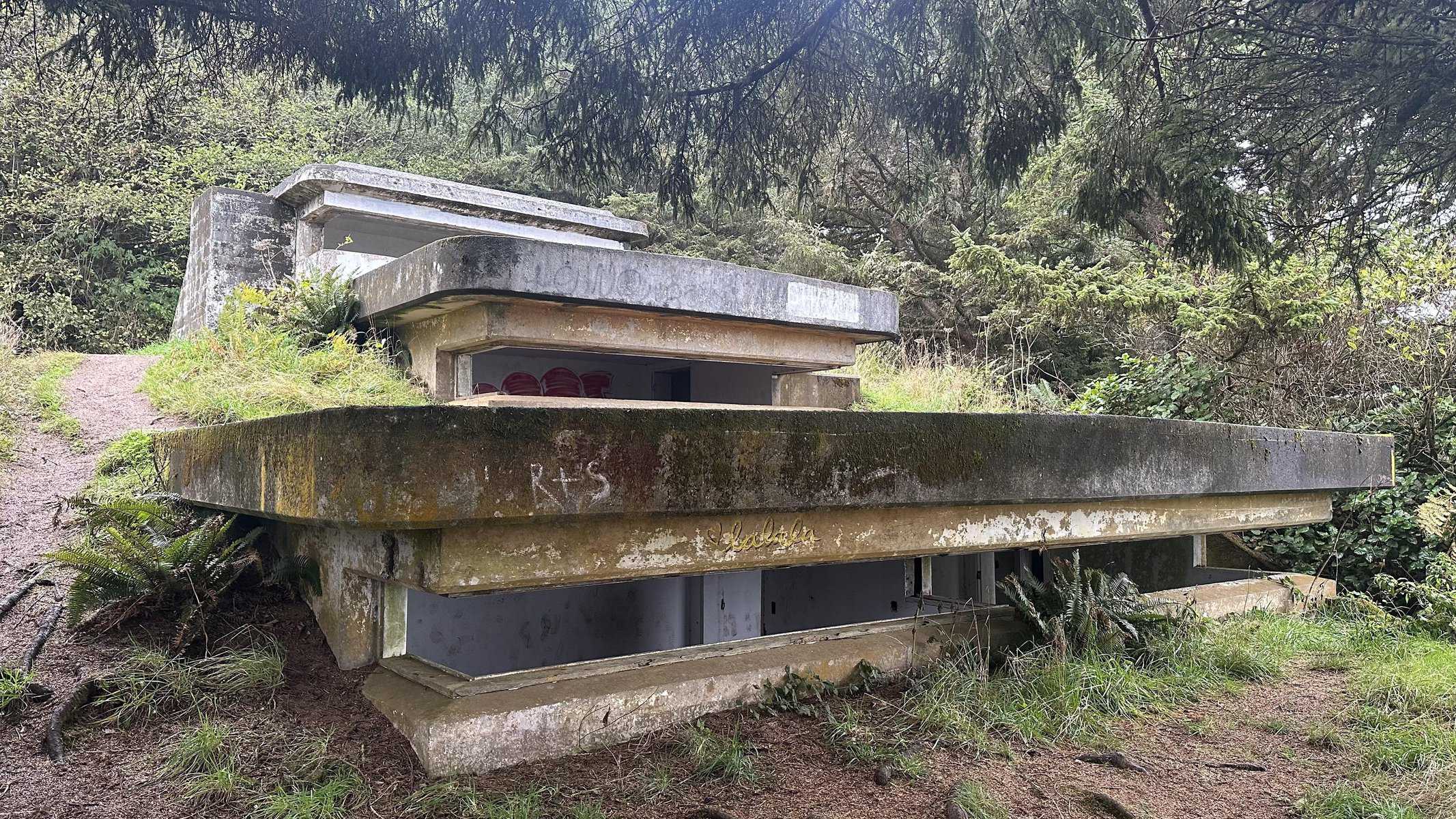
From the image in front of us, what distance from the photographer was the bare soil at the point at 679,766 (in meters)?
2.57

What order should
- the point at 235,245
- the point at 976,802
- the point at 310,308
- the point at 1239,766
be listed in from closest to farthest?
the point at 976,802 < the point at 1239,766 < the point at 310,308 < the point at 235,245

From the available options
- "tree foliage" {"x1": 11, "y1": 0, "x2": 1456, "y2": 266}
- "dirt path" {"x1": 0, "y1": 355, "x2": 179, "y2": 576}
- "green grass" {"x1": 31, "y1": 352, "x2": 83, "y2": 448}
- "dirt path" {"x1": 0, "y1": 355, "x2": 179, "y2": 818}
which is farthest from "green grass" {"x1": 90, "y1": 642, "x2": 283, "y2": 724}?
"green grass" {"x1": 31, "y1": 352, "x2": 83, "y2": 448}

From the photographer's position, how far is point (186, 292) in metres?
10.8

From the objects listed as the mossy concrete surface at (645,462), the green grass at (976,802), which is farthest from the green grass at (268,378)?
the green grass at (976,802)

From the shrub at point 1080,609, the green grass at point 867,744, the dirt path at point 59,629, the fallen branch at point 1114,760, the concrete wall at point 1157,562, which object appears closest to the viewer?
the dirt path at point 59,629

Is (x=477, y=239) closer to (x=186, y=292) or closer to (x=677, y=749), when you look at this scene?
(x=677, y=749)

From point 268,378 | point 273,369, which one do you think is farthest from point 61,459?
point 273,369

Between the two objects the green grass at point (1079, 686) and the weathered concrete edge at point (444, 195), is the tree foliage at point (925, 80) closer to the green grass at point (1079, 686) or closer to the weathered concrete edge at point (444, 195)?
the green grass at point (1079, 686)

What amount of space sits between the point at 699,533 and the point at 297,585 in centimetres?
185

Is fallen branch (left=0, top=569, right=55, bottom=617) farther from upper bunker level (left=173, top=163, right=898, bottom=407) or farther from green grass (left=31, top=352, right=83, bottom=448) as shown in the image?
upper bunker level (left=173, top=163, right=898, bottom=407)

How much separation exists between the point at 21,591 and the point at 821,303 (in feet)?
17.1

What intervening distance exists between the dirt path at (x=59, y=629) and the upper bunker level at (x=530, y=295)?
6.87 feet

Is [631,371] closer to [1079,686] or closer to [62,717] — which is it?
[1079,686]

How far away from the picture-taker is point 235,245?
9.75m
